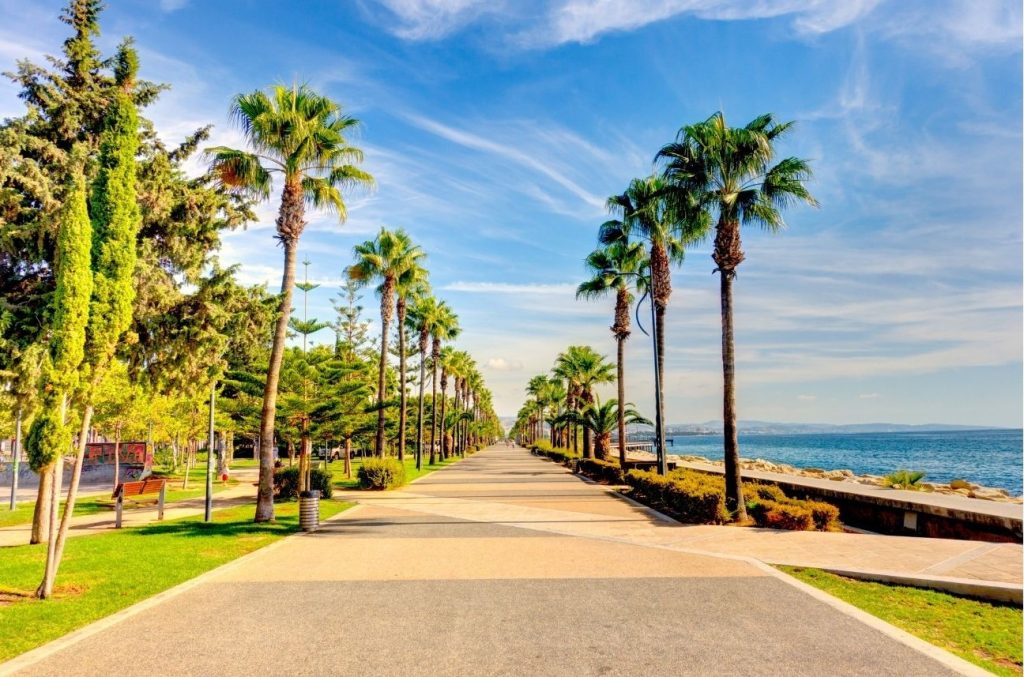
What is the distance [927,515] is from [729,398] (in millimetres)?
5683

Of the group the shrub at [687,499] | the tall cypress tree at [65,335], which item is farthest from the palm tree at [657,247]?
the tall cypress tree at [65,335]

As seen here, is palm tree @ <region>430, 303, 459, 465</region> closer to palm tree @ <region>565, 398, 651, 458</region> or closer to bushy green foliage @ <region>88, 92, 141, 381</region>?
palm tree @ <region>565, 398, 651, 458</region>

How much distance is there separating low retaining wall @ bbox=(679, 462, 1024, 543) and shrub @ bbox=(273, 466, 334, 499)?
695 inches

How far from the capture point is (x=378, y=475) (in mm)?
25703

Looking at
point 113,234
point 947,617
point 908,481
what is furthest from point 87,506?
point 908,481

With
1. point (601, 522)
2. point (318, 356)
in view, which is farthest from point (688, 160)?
point (318, 356)

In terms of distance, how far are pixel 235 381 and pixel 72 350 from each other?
11.8 meters

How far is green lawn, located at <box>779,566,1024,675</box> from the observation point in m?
6.55

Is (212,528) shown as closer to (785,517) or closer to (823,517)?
(785,517)

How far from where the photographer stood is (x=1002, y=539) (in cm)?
1380

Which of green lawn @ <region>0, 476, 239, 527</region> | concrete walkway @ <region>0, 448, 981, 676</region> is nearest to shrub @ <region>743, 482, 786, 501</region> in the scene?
concrete walkway @ <region>0, 448, 981, 676</region>

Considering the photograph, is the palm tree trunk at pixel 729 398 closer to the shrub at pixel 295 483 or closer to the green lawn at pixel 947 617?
the green lawn at pixel 947 617

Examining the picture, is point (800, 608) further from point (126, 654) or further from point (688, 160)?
point (688, 160)

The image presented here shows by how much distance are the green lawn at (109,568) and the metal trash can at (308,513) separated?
0.32 meters
